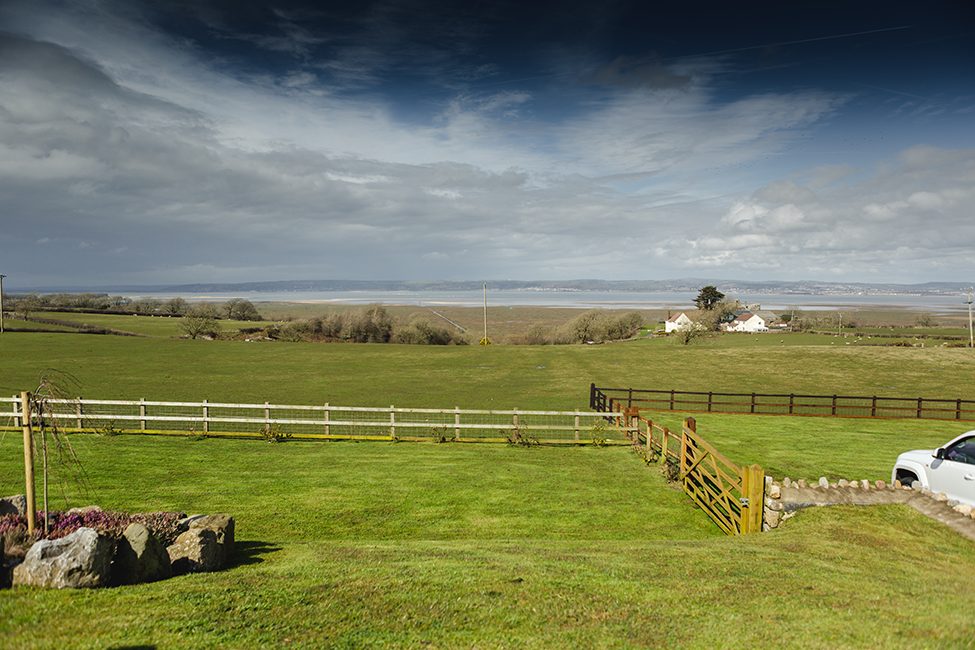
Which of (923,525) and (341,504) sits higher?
(923,525)

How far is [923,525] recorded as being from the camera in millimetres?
8148

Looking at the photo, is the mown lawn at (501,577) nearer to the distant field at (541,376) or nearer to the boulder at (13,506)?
the boulder at (13,506)

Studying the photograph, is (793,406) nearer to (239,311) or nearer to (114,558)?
(114,558)

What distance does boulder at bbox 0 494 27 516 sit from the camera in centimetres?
655

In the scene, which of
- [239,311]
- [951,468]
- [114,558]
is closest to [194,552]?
[114,558]

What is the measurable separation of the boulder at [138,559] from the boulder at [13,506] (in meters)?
2.16

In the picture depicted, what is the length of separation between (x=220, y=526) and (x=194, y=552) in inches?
19.2

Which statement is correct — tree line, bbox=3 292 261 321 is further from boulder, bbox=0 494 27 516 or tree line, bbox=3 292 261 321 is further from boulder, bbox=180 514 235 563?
boulder, bbox=180 514 235 563

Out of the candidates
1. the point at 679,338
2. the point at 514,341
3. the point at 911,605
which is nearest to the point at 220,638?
the point at 911,605

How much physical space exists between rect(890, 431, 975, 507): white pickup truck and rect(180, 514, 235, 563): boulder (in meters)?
11.5

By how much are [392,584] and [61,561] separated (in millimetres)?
3300

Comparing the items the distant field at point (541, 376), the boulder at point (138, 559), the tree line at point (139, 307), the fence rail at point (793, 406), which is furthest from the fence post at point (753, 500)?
the tree line at point (139, 307)

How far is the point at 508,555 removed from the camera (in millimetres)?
7324

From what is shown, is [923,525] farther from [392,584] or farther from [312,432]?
[312,432]
